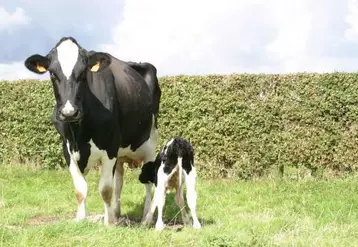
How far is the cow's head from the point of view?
621cm

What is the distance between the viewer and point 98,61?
6.95 meters

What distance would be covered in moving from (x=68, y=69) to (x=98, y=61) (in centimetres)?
58

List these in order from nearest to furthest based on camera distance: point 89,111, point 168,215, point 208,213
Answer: point 89,111 < point 208,213 < point 168,215

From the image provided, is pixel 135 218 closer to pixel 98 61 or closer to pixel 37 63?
pixel 98 61

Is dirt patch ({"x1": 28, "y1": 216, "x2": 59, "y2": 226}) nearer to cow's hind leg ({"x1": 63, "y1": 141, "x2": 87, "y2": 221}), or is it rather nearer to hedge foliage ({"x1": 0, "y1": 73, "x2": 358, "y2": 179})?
cow's hind leg ({"x1": 63, "y1": 141, "x2": 87, "y2": 221})

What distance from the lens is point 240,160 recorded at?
1325cm

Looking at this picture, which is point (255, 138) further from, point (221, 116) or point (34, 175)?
point (34, 175)

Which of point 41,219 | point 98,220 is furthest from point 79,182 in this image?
point 41,219

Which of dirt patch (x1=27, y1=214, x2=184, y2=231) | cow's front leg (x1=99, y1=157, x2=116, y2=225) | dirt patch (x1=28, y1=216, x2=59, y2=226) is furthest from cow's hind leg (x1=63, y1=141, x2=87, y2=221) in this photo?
dirt patch (x1=28, y1=216, x2=59, y2=226)

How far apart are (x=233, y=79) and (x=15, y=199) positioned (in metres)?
5.75

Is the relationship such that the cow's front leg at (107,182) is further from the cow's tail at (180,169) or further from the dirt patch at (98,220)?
the cow's tail at (180,169)

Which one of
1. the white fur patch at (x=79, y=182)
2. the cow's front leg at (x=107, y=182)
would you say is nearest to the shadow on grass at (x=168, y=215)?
the cow's front leg at (x=107, y=182)

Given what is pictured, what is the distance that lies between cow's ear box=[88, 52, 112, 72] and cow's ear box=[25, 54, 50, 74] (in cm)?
50

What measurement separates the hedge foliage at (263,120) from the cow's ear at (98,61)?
21.3 ft
